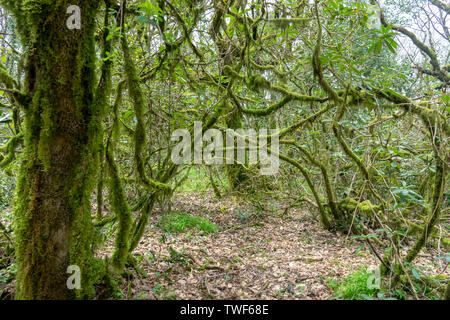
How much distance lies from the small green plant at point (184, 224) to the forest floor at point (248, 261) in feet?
0.53

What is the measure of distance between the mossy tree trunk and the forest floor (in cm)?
103

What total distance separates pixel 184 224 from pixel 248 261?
5.88 ft

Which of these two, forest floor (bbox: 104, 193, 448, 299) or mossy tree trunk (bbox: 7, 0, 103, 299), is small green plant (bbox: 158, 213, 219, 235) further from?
mossy tree trunk (bbox: 7, 0, 103, 299)

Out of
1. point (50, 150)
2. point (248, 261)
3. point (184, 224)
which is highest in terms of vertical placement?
point (50, 150)

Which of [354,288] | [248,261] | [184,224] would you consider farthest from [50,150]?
[184,224]

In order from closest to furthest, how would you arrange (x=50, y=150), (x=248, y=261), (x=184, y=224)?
(x=50, y=150) → (x=248, y=261) → (x=184, y=224)

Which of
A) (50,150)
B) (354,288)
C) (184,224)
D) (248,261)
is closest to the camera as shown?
(50,150)

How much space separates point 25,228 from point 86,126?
3.08 feet

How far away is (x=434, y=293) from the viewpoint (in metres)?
2.78

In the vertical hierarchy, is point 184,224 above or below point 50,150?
below

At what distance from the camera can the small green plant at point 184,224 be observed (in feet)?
17.0

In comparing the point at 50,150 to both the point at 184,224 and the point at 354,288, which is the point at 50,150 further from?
the point at 184,224

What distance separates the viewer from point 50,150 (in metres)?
2.05
